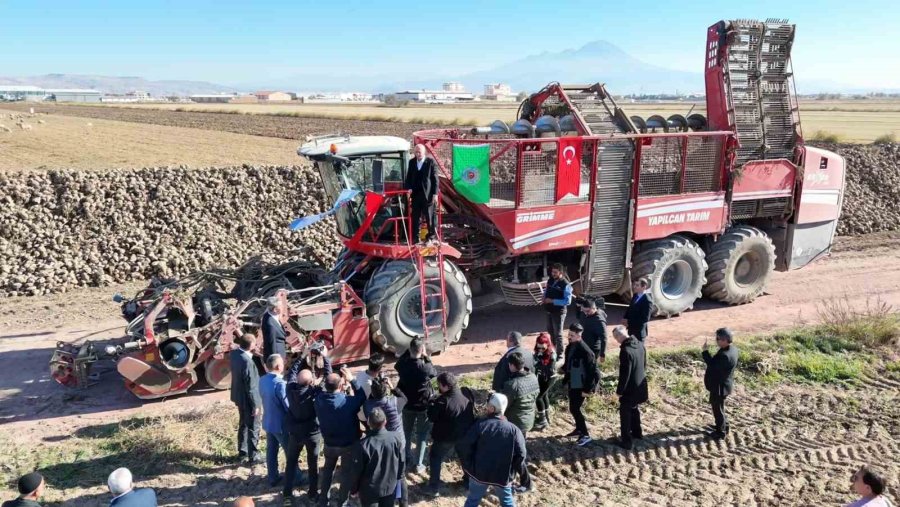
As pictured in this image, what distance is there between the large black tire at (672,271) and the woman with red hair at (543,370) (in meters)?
4.29

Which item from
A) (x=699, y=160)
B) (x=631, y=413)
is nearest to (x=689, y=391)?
(x=631, y=413)

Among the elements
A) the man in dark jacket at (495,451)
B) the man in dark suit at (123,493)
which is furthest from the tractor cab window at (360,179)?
the man in dark suit at (123,493)

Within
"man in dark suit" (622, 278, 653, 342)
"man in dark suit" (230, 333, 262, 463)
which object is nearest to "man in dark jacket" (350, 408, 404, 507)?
"man in dark suit" (230, 333, 262, 463)

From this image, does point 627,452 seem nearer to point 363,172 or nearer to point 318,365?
point 318,365

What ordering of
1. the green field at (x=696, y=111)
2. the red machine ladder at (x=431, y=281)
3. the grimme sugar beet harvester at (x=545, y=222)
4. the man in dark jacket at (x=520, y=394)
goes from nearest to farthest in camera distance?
the man in dark jacket at (x=520, y=394), the grimme sugar beet harvester at (x=545, y=222), the red machine ladder at (x=431, y=281), the green field at (x=696, y=111)

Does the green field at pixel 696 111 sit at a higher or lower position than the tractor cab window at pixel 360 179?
higher

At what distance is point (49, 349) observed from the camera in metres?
9.59

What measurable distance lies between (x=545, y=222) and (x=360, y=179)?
282 cm

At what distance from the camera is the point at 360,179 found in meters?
9.32

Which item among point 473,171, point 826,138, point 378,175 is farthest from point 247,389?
point 826,138

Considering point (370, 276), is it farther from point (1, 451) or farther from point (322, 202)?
point (322, 202)

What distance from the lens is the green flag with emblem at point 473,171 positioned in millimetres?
9352

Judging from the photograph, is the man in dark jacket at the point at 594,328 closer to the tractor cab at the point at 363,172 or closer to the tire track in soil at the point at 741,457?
the tire track in soil at the point at 741,457

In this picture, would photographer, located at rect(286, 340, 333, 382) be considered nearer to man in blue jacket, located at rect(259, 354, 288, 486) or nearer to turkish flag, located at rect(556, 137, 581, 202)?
man in blue jacket, located at rect(259, 354, 288, 486)
